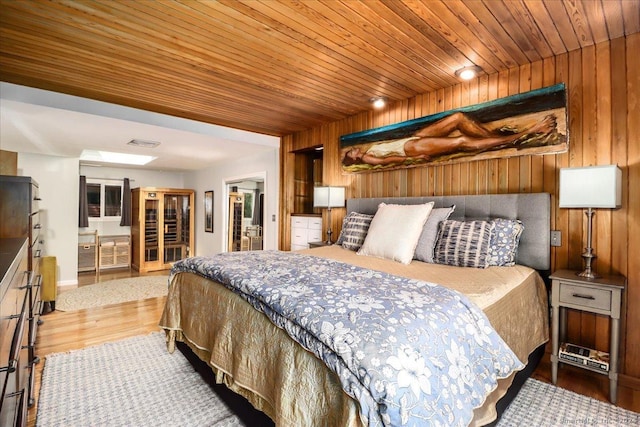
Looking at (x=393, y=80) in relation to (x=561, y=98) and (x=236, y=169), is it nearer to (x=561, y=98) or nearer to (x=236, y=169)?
(x=561, y=98)

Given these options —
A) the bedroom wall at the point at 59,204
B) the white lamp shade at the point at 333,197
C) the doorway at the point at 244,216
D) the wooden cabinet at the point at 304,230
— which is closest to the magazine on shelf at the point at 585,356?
the white lamp shade at the point at 333,197

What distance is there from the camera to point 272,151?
16.8 ft

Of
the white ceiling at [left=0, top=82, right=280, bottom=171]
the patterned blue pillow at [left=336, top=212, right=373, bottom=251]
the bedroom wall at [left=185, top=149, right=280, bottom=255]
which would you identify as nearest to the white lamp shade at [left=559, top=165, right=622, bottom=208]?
the patterned blue pillow at [left=336, top=212, right=373, bottom=251]

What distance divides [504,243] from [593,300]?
59cm

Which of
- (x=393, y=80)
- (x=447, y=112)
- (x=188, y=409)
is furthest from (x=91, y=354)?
(x=447, y=112)

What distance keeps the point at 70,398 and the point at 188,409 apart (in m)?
0.80

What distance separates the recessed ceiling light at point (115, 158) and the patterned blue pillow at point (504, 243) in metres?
5.79

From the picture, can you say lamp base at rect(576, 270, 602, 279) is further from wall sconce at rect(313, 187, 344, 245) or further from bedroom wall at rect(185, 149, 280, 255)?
bedroom wall at rect(185, 149, 280, 255)

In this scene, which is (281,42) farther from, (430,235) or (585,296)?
(585,296)

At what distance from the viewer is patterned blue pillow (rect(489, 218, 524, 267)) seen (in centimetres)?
226

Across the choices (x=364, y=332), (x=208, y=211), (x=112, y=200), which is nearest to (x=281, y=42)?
(x=364, y=332)

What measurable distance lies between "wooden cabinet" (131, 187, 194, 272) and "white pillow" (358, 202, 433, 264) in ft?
19.1

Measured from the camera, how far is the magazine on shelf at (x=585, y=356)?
199 centimetres

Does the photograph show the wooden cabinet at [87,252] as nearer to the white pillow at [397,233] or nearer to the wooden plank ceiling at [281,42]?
the wooden plank ceiling at [281,42]
